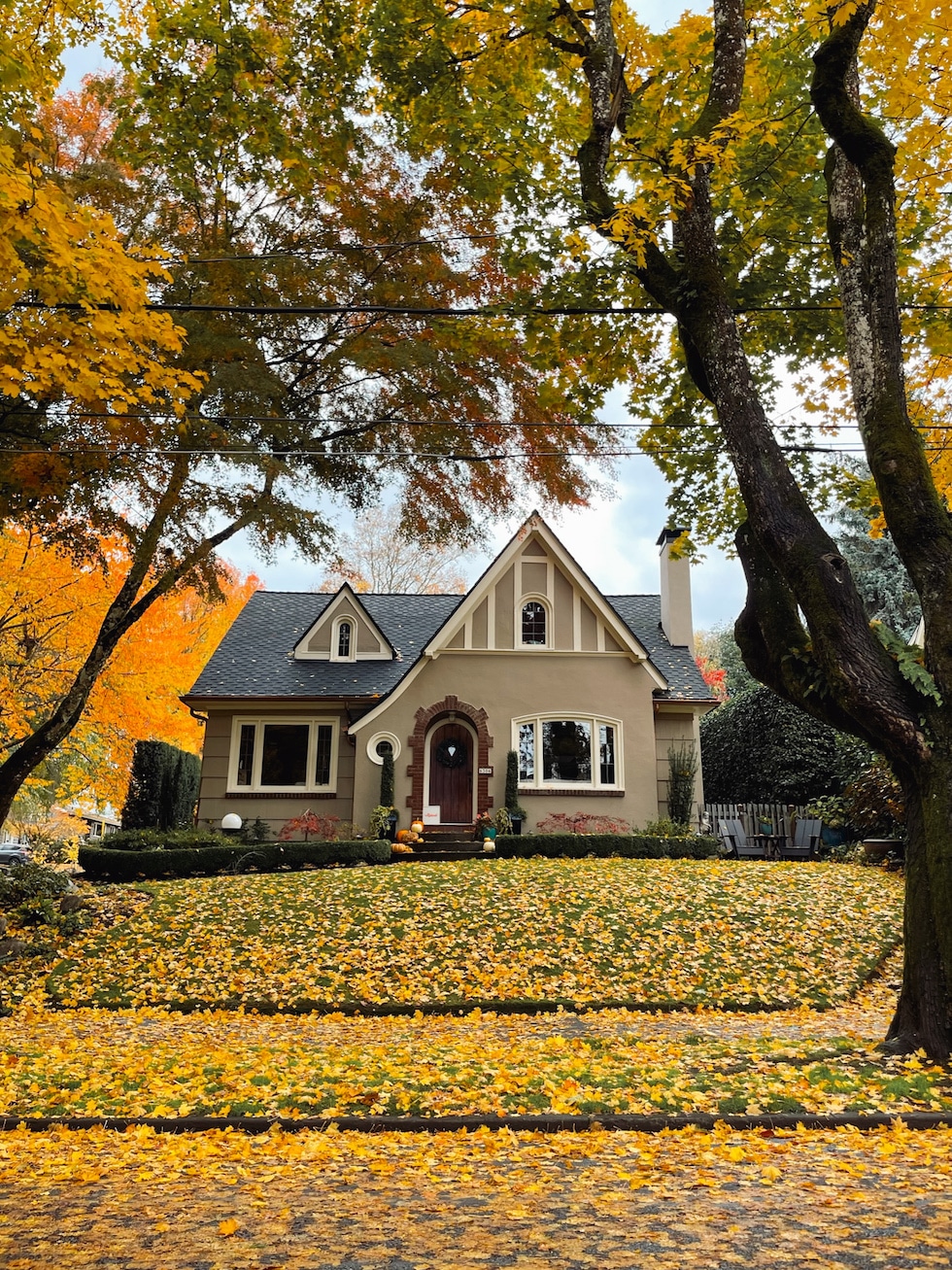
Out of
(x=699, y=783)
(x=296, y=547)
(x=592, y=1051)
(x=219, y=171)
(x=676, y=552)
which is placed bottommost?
(x=592, y=1051)

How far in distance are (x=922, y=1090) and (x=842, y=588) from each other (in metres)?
3.23

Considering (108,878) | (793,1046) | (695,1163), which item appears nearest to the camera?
(695,1163)

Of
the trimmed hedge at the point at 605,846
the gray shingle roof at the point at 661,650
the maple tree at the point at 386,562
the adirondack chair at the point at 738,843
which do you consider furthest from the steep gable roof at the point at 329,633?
the maple tree at the point at 386,562

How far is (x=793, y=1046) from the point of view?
21.5 feet

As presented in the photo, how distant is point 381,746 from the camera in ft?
58.6

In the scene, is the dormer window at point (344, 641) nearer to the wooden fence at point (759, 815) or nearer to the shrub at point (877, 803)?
the wooden fence at point (759, 815)

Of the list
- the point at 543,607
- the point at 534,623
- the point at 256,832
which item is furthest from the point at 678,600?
the point at 256,832

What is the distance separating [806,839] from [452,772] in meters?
7.75

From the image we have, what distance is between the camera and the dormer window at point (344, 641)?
21.1 meters

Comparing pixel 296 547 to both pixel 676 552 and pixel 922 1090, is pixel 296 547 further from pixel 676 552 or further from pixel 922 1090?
pixel 922 1090

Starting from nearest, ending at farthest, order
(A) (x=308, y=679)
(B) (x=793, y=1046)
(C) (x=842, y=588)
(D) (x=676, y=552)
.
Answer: (C) (x=842, y=588) → (B) (x=793, y=1046) → (D) (x=676, y=552) → (A) (x=308, y=679)

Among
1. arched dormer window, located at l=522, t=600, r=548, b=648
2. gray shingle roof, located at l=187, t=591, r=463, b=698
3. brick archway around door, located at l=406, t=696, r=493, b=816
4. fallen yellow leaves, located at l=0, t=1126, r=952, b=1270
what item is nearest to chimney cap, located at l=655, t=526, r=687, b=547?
arched dormer window, located at l=522, t=600, r=548, b=648

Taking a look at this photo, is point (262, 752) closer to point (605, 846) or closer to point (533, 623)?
point (533, 623)

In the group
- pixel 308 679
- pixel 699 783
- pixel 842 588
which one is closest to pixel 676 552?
pixel 842 588
